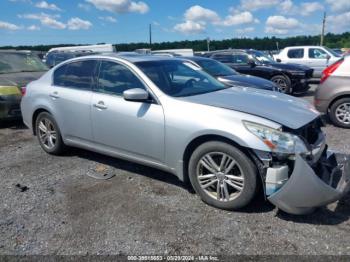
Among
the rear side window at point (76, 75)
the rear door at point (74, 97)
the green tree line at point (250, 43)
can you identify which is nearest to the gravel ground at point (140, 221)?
the rear door at point (74, 97)

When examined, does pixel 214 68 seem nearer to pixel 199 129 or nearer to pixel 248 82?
pixel 248 82

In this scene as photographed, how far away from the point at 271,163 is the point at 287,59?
14.2 meters

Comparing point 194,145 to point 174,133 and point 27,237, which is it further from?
point 27,237

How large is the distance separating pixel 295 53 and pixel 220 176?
47.1ft

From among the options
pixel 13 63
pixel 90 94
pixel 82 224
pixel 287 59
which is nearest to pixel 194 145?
pixel 82 224

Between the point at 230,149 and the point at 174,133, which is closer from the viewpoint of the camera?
the point at 230,149

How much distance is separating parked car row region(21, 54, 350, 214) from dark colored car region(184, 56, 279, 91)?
138 inches

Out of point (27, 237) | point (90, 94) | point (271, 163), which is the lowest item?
point (27, 237)

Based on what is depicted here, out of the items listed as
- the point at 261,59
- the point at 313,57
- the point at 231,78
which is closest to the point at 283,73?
the point at 261,59

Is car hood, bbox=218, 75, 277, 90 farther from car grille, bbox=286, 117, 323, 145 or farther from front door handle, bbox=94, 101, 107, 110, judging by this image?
front door handle, bbox=94, 101, 107, 110

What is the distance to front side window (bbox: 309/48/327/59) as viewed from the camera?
15.4 metres

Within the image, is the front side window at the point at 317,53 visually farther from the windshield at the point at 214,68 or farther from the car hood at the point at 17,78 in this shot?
the car hood at the point at 17,78

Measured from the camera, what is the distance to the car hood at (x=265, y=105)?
337 cm

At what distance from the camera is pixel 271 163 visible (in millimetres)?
3129
